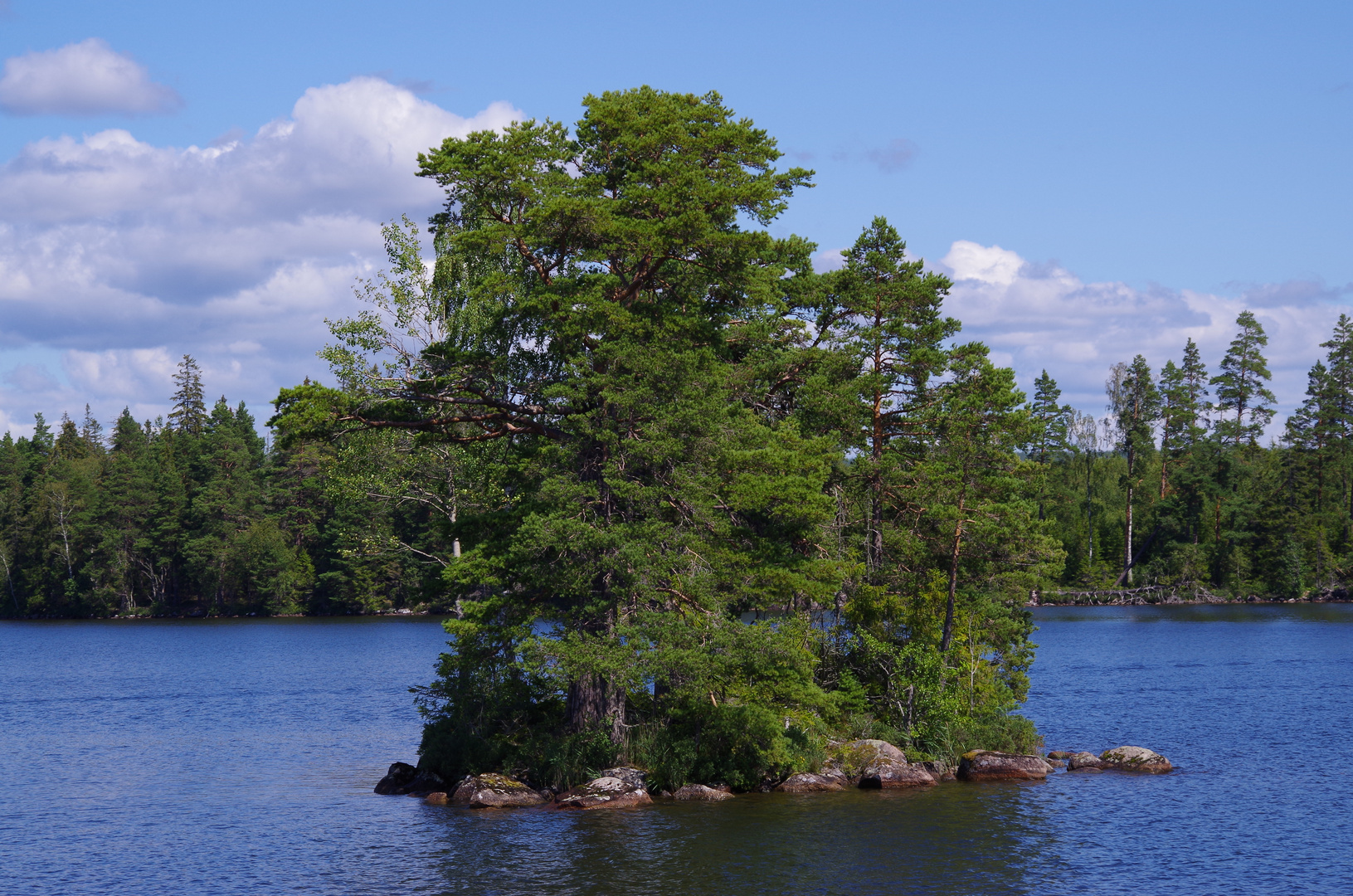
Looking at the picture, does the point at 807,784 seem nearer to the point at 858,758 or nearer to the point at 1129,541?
Answer: the point at 858,758

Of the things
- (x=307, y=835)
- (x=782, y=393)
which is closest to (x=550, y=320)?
(x=782, y=393)

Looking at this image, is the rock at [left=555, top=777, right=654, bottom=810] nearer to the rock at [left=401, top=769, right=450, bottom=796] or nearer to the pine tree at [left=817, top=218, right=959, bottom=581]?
the rock at [left=401, top=769, right=450, bottom=796]

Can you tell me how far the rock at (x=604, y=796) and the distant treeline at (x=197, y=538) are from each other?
77429mm

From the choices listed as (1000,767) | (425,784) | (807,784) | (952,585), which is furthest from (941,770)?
(425,784)

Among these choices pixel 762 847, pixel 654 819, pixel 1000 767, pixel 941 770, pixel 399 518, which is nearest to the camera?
pixel 762 847

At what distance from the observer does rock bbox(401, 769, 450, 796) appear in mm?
31750

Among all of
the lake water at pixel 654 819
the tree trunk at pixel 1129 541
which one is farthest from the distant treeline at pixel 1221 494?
the lake water at pixel 654 819

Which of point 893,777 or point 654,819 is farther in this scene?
point 893,777

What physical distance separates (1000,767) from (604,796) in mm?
12013

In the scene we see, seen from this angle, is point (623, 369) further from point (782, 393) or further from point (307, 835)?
point (307, 835)

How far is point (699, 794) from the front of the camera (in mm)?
30312

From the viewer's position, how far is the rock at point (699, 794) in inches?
1189

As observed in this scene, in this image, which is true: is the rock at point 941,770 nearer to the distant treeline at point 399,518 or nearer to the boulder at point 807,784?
the boulder at point 807,784

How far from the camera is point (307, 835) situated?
2711cm
